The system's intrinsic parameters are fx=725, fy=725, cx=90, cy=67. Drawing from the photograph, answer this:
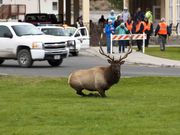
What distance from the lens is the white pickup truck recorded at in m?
27.8

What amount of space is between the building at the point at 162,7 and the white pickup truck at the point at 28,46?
95.7ft

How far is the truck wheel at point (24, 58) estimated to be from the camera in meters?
27.9

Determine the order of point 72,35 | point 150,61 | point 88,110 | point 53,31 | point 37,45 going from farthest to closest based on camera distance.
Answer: point 72,35
point 53,31
point 150,61
point 37,45
point 88,110

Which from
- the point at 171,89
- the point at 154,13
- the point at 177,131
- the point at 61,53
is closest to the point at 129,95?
the point at 171,89

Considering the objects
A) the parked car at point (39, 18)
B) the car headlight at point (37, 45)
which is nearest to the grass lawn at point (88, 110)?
the car headlight at point (37, 45)

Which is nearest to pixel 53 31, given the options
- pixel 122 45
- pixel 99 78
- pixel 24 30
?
pixel 122 45

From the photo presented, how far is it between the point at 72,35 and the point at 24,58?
1035 cm

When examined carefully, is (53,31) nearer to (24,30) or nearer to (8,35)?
(24,30)

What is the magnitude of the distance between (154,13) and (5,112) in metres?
50.7

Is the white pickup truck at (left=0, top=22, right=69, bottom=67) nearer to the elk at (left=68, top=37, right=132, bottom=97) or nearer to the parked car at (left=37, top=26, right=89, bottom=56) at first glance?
the parked car at (left=37, top=26, right=89, bottom=56)

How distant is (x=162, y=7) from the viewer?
200 ft

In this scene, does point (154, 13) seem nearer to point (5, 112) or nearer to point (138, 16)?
point (138, 16)

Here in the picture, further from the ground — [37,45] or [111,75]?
[37,45]

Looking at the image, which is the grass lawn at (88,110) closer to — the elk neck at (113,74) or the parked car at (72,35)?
the elk neck at (113,74)
